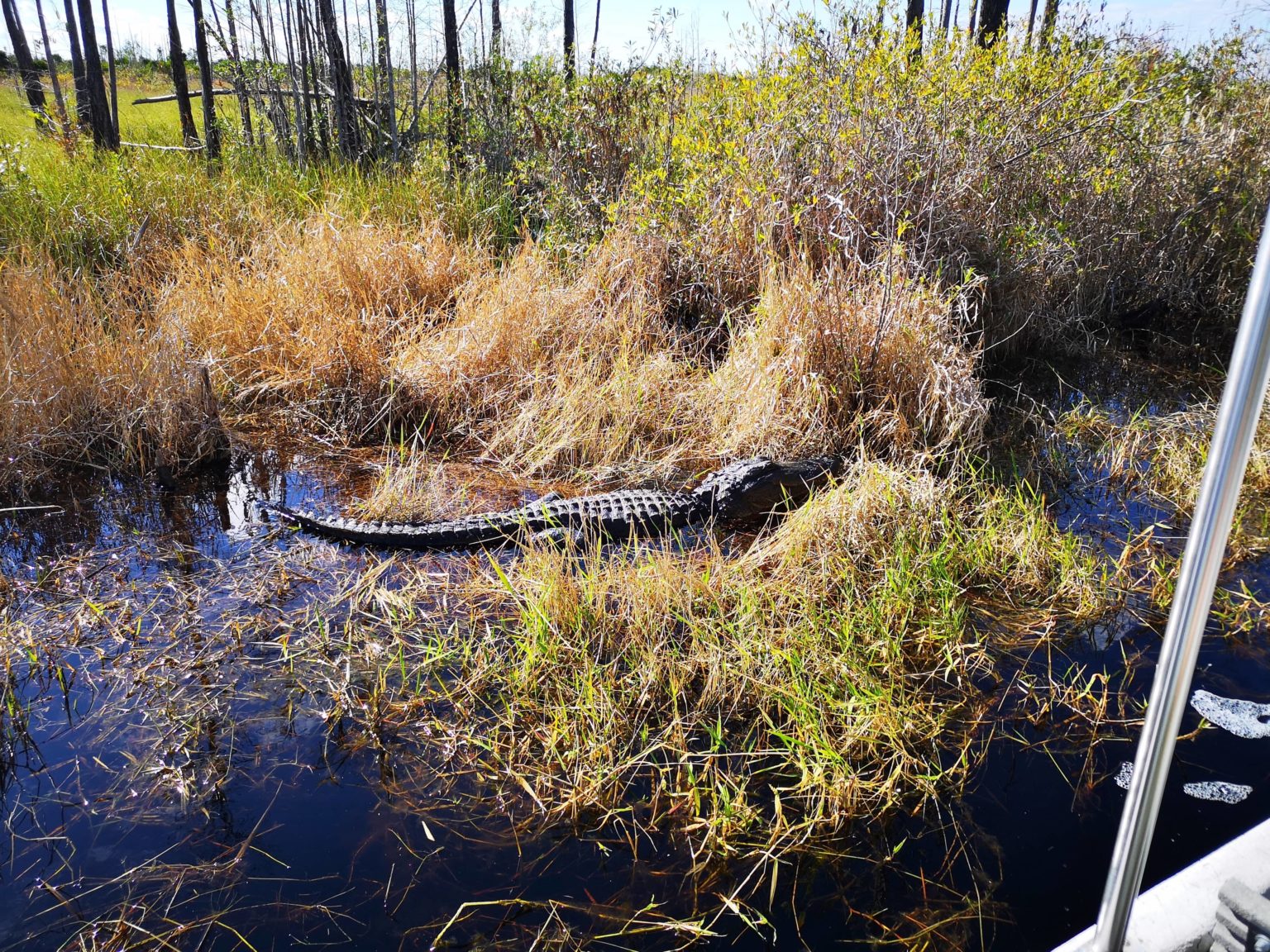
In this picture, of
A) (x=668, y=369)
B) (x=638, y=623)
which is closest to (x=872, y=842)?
(x=638, y=623)

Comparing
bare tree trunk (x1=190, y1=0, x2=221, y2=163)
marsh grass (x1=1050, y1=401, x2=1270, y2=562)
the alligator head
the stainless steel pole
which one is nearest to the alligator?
the alligator head

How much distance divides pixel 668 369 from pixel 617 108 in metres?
3.19

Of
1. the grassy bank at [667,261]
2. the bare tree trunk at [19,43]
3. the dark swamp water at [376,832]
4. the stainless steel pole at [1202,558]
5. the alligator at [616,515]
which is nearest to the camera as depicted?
the stainless steel pole at [1202,558]

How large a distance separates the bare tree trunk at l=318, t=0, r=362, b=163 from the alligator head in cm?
520

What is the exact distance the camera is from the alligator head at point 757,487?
3.86 meters

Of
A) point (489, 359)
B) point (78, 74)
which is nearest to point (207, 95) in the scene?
point (78, 74)

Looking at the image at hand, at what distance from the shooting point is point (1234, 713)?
8.97 ft

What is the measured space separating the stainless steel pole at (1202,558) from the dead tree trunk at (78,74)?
10.0m

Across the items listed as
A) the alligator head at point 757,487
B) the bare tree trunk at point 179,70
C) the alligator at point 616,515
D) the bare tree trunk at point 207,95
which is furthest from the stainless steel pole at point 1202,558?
the bare tree trunk at point 179,70

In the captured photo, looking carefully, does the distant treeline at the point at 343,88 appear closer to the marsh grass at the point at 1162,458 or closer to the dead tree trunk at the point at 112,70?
the dead tree trunk at the point at 112,70

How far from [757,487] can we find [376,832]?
7.36 ft

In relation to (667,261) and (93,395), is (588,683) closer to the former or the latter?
(93,395)

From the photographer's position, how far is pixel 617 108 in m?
6.79

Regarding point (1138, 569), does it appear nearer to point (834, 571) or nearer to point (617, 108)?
point (834, 571)
